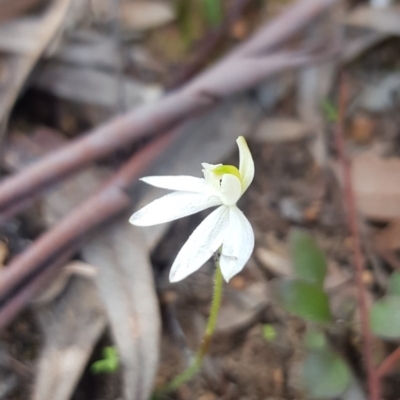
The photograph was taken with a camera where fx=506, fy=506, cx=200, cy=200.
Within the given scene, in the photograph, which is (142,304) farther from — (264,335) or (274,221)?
(274,221)

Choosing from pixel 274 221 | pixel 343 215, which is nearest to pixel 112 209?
pixel 274 221

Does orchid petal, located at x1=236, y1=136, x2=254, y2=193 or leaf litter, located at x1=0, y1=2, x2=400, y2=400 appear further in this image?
leaf litter, located at x1=0, y1=2, x2=400, y2=400

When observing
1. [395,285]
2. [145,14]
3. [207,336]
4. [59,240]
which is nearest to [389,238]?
[395,285]

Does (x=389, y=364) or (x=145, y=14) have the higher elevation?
A: (x=145, y=14)

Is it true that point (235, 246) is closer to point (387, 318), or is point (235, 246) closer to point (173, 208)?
point (173, 208)

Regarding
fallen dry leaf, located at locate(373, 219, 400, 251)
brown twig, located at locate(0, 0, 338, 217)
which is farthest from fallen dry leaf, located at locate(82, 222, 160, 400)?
fallen dry leaf, located at locate(373, 219, 400, 251)

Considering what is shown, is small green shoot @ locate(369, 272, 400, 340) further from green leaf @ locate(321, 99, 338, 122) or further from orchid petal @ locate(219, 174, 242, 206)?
green leaf @ locate(321, 99, 338, 122)
